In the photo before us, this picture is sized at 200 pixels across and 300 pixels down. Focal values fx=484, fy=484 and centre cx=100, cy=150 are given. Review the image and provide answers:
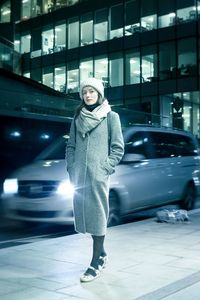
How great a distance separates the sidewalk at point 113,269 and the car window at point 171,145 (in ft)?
10.1

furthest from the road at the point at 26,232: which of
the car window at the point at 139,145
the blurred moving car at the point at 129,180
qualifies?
the car window at the point at 139,145

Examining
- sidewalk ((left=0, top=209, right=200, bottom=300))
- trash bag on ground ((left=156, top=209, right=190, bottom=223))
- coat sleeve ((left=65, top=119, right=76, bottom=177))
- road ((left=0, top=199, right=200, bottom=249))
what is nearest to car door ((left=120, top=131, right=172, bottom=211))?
trash bag on ground ((left=156, top=209, right=190, bottom=223))

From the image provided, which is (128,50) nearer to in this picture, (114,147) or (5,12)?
(5,12)

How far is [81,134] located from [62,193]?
135 inches

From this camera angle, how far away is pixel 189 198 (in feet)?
38.4

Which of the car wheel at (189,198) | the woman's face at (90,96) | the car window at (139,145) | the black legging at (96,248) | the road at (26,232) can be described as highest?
the woman's face at (90,96)

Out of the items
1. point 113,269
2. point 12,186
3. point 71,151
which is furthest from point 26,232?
point 71,151

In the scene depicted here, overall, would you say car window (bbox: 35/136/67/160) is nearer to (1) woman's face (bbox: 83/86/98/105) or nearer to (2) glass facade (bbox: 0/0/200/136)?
(1) woman's face (bbox: 83/86/98/105)

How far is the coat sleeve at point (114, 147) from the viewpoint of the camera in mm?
4758

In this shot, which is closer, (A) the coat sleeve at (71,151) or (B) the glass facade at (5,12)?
(A) the coat sleeve at (71,151)

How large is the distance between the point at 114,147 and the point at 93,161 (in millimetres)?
268

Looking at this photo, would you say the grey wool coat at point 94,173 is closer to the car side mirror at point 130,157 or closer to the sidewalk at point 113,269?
the sidewalk at point 113,269

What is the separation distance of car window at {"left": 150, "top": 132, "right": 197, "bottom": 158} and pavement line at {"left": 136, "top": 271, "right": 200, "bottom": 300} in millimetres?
5474

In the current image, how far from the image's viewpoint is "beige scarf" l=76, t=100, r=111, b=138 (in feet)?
15.8
